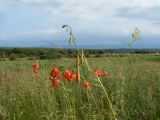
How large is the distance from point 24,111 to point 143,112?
1.64m

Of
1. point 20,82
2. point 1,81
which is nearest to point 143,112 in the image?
point 20,82

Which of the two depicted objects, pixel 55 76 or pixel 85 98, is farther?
pixel 85 98

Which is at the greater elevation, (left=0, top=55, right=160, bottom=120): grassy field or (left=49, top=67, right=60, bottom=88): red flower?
(left=49, top=67, right=60, bottom=88): red flower

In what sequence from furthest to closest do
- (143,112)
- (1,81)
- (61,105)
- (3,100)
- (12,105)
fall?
1. (1,81)
2. (3,100)
3. (12,105)
4. (61,105)
5. (143,112)

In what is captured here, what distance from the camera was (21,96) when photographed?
7.11 meters

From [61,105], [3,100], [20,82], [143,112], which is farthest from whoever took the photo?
[20,82]

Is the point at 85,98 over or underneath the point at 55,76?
underneath

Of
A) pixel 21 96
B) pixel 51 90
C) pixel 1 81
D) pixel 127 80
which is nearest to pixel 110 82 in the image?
pixel 127 80

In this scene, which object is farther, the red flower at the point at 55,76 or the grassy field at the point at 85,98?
the grassy field at the point at 85,98

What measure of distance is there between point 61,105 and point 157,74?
185 centimetres

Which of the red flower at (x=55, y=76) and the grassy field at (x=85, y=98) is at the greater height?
the red flower at (x=55, y=76)

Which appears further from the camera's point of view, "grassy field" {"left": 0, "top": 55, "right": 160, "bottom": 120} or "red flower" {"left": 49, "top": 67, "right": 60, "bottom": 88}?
"grassy field" {"left": 0, "top": 55, "right": 160, "bottom": 120}

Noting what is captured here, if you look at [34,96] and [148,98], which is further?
[34,96]

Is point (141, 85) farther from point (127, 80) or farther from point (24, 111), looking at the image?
point (24, 111)
